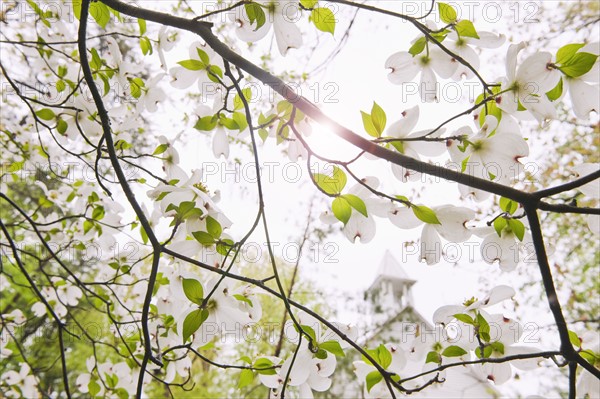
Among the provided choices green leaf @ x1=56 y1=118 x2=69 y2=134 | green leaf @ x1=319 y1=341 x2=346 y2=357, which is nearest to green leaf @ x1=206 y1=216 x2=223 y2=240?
green leaf @ x1=319 y1=341 x2=346 y2=357

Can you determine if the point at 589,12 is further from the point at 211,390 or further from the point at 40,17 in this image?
the point at 211,390

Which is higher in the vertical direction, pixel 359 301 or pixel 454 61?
pixel 359 301

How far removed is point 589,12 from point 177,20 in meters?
3.77

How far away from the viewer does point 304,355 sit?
0.66 metres

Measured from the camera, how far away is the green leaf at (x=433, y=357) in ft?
2.28

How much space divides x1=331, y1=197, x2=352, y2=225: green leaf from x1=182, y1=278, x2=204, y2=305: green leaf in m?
0.23

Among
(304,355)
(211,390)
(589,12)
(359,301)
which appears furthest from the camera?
(211,390)

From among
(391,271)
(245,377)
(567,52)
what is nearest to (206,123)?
(245,377)

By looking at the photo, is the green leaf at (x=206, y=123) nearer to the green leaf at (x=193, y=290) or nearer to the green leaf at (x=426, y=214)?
the green leaf at (x=193, y=290)

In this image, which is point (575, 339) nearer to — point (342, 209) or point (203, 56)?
point (342, 209)

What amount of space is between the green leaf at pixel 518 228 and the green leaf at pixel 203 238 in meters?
0.44

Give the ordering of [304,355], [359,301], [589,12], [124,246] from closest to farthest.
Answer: [304,355], [124,246], [589,12], [359,301]

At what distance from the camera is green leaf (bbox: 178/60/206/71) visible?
2.31ft

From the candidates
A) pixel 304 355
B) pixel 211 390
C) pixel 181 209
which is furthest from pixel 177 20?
pixel 211 390
